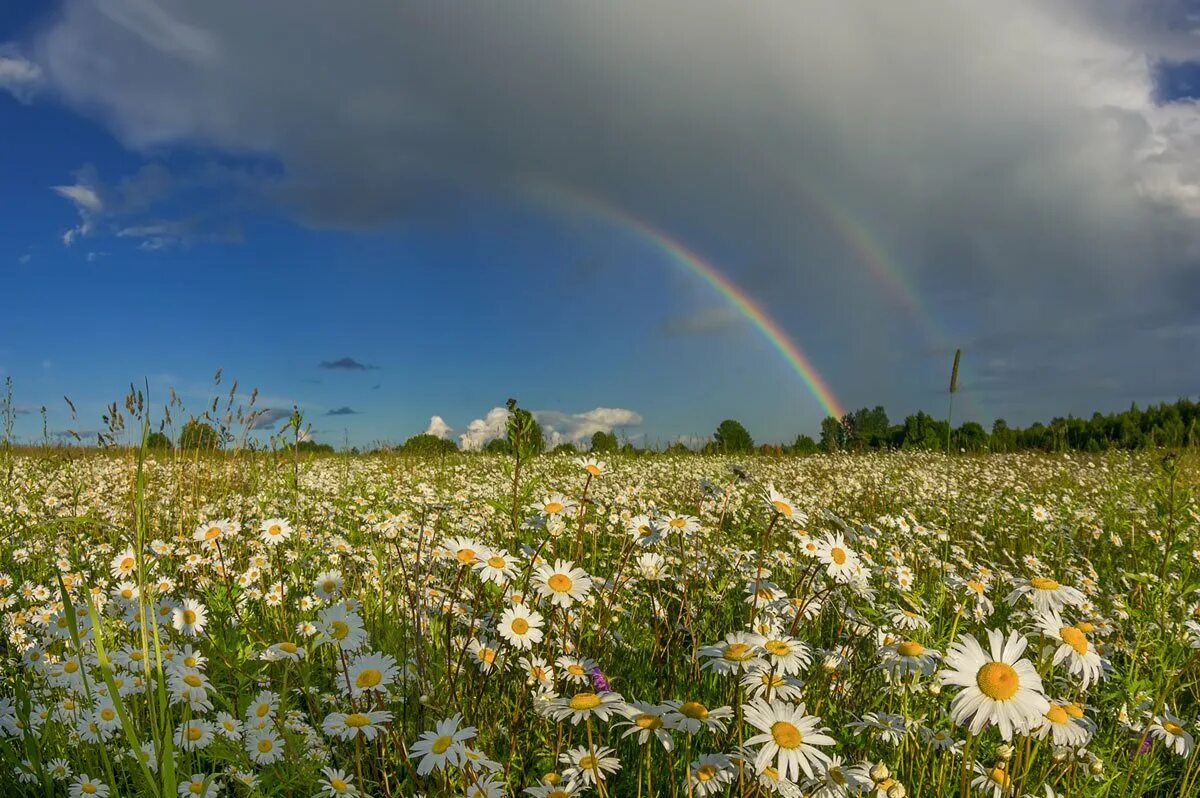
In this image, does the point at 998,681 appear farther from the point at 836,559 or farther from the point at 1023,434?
the point at 1023,434

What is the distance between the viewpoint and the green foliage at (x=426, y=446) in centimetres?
1570

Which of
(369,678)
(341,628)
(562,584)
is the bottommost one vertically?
(369,678)

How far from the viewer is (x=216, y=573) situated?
4629mm

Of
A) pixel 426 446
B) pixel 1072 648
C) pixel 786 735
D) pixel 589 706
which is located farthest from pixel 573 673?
pixel 426 446

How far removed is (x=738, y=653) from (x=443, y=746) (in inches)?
35.3

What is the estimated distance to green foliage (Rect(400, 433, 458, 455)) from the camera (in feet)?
51.5

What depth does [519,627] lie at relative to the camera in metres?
2.56

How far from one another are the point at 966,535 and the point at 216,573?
7.37 meters

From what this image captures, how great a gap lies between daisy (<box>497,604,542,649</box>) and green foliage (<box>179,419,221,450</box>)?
269 inches

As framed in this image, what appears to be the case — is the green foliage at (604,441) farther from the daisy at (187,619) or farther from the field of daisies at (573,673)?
the daisy at (187,619)

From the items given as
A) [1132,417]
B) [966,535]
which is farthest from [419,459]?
[1132,417]

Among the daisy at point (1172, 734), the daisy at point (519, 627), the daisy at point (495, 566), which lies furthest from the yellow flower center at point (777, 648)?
the daisy at point (1172, 734)

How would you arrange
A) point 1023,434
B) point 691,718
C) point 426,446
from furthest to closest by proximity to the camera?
point 1023,434 < point 426,446 < point 691,718

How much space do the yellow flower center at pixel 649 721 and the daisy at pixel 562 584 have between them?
2.18 ft
